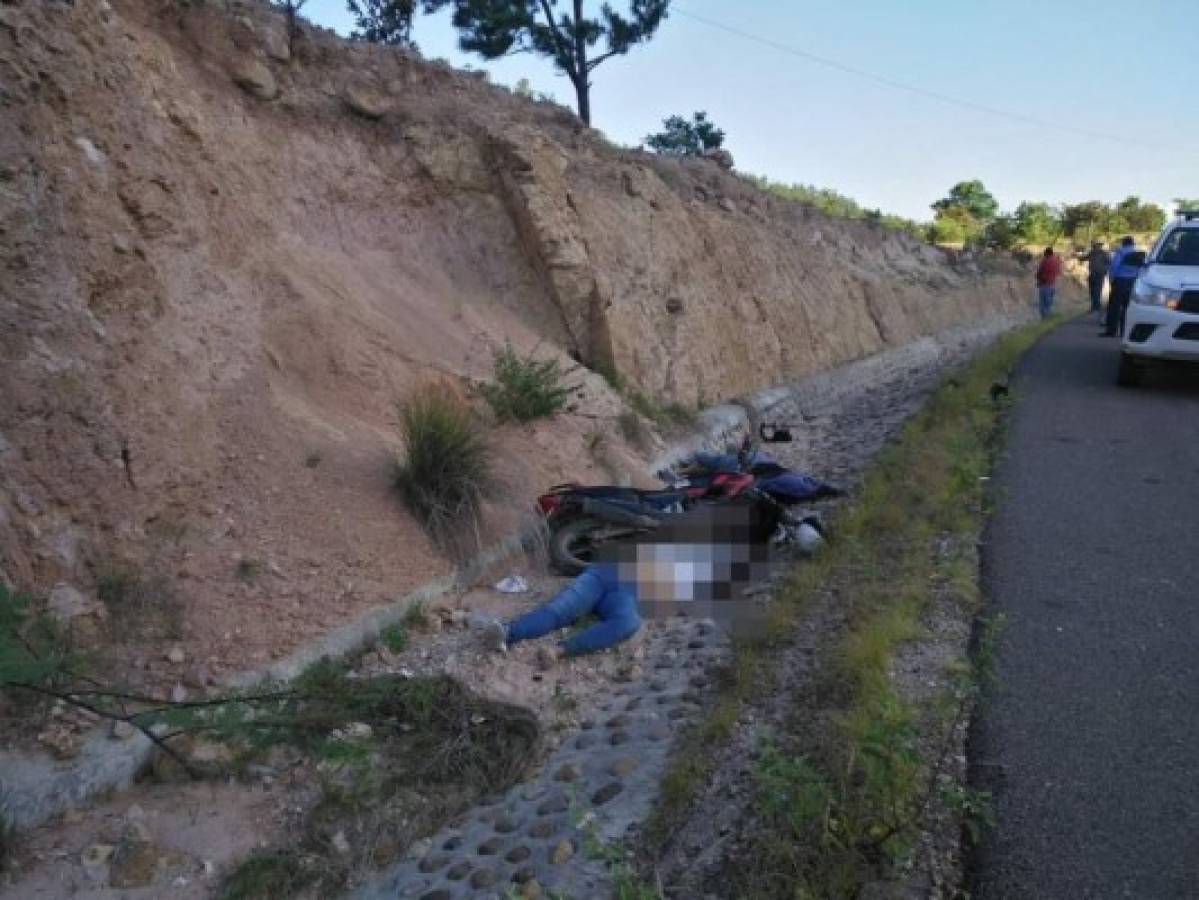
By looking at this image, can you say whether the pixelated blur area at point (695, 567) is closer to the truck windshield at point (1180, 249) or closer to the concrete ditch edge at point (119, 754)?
the concrete ditch edge at point (119, 754)

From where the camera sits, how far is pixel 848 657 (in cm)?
459

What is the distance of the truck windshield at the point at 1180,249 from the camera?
440 inches

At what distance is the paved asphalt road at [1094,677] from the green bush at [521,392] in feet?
12.1

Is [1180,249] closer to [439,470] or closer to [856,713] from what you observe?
[439,470]

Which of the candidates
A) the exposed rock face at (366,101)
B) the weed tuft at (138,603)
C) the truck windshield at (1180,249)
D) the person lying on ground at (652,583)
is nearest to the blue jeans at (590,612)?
the person lying on ground at (652,583)

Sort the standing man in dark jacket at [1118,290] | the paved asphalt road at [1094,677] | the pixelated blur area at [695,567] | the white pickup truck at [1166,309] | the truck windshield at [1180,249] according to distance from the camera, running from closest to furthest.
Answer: the paved asphalt road at [1094,677] → the pixelated blur area at [695,567] → the white pickup truck at [1166,309] → the truck windshield at [1180,249] → the standing man in dark jacket at [1118,290]

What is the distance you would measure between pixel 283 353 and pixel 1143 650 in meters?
5.82

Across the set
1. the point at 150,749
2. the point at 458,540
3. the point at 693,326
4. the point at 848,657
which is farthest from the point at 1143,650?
the point at 693,326

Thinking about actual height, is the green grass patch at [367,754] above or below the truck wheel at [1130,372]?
below

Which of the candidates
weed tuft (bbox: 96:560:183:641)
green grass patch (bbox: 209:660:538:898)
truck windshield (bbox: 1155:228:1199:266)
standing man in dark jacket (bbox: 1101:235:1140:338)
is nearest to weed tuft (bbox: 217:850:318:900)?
green grass patch (bbox: 209:660:538:898)

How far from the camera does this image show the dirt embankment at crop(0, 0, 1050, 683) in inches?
216

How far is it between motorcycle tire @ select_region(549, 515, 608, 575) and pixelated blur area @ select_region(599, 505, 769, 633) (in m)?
0.41

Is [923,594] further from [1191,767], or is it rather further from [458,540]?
[458,540]

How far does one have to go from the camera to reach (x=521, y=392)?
8531 millimetres
